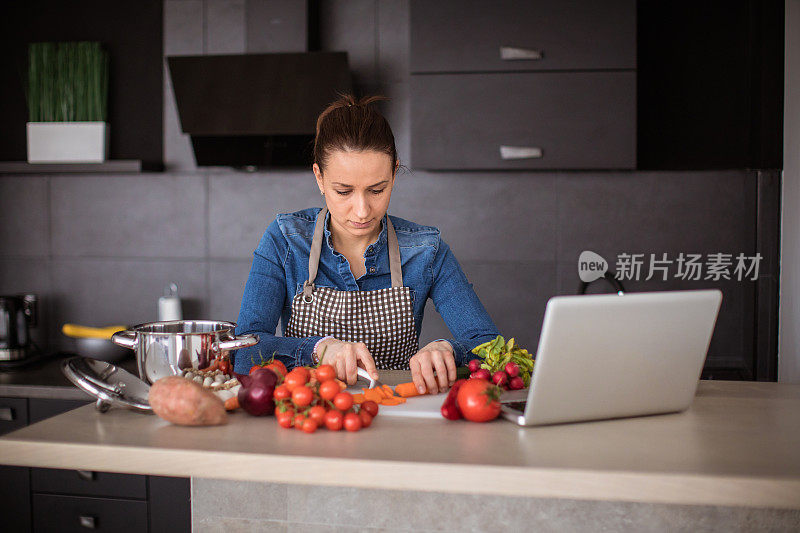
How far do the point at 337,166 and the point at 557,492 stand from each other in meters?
0.96

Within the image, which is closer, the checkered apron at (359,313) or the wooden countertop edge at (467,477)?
the wooden countertop edge at (467,477)

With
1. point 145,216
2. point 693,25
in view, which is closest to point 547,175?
point 693,25

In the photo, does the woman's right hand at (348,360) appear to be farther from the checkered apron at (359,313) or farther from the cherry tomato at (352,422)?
the checkered apron at (359,313)

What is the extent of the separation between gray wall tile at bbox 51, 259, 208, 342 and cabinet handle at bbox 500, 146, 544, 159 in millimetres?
1294

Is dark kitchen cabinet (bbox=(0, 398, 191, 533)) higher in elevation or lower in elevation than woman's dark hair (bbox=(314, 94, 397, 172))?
lower

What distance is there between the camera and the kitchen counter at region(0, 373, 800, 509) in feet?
2.90

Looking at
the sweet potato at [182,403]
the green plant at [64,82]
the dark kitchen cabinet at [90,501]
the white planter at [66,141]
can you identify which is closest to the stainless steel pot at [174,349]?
the sweet potato at [182,403]

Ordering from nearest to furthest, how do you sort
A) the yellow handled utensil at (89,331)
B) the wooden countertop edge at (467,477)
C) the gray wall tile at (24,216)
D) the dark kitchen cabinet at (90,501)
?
the wooden countertop edge at (467,477) → the dark kitchen cabinet at (90,501) → the yellow handled utensil at (89,331) → the gray wall tile at (24,216)

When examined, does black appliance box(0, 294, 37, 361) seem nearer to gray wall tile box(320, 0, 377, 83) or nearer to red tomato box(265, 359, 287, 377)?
gray wall tile box(320, 0, 377, 83)

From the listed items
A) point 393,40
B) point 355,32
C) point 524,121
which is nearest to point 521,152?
point 524,121

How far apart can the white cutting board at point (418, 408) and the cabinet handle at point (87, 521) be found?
1.39 meters

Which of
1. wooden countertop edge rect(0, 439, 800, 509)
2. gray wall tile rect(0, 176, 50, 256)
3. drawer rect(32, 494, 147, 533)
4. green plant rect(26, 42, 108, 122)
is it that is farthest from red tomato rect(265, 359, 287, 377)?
gray wall tile rect(0, 176, 50, 256)

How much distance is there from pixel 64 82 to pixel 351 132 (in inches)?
74.8

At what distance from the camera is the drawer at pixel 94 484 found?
216 cm
